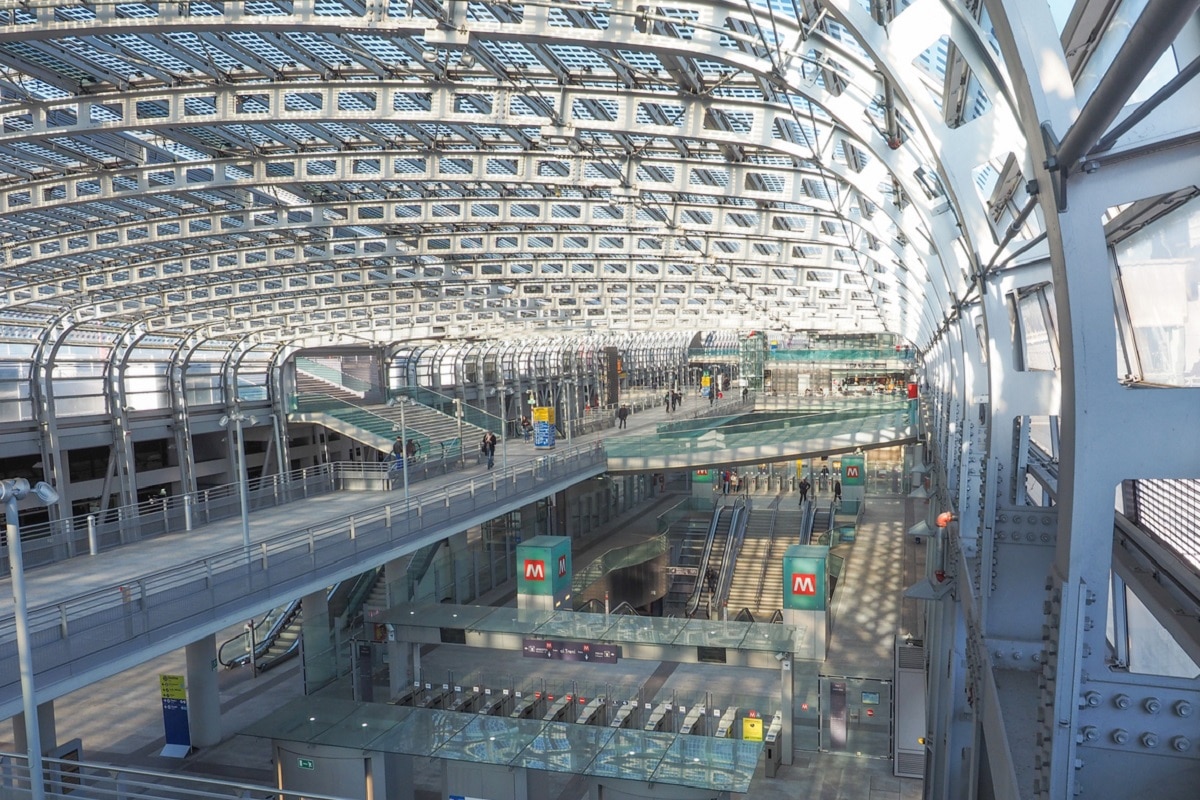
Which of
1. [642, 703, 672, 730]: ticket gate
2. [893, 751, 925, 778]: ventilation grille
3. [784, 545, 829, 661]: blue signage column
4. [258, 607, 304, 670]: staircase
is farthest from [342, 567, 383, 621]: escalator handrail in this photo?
[893, 751, 925, 778]: ventilation grille

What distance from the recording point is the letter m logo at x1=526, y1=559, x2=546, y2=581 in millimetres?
24719

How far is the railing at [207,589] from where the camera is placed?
1233 cm

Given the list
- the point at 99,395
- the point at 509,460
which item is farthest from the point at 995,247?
the point at 99,395

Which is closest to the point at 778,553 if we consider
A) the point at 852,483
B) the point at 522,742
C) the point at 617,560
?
the point at 617,560

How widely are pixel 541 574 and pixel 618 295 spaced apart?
2392 cm

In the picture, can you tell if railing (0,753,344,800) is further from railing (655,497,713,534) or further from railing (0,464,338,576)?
railing (655,497,713,534)

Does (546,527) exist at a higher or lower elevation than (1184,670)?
lower

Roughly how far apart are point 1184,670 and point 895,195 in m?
12.3

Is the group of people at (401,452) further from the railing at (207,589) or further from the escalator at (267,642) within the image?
the railing at (207,589)

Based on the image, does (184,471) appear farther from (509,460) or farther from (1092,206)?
(1092,206)

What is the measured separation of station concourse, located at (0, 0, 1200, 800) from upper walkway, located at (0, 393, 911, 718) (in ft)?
0.25

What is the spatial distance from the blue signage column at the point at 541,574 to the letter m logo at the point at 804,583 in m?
5.90

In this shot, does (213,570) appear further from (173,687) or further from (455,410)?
(455,410)

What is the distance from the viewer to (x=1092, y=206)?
4082 mm
